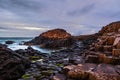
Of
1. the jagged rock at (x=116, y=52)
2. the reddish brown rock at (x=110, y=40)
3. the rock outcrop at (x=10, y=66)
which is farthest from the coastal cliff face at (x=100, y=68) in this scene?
the rock outcrop at (x=10, y=66)

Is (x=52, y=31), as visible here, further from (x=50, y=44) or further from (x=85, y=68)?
(x=85, y=68)

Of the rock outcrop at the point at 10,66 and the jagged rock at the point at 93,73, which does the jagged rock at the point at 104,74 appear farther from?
the rock outcrop at the point at 10,66

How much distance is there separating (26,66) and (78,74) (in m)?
9.64

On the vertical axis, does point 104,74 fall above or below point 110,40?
below

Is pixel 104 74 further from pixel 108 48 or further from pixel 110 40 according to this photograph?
pixel 110 40

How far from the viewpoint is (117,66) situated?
11992 millimetres

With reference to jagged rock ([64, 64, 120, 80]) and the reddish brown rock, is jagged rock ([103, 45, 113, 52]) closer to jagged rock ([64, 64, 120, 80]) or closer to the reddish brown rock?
the reddish brown rock

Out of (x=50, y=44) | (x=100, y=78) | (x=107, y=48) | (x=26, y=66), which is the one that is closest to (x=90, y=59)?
(x=107, y=48)

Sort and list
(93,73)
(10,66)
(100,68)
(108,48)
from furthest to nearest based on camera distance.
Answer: (10,66)
(108,48)
(100,68)
(93,73)

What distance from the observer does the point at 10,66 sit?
55.0 ft

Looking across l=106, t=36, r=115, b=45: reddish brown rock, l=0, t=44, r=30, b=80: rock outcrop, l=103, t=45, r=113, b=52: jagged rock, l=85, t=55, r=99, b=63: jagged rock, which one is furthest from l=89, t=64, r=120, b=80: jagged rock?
l=0, t=44, r=30, b=80: rock outcrop

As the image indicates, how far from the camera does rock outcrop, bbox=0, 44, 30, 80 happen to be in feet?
51.6

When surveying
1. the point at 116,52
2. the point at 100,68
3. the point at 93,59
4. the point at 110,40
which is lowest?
the point at 100,68

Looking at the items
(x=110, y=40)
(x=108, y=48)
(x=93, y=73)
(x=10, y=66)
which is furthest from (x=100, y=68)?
(x=10, y=66)
